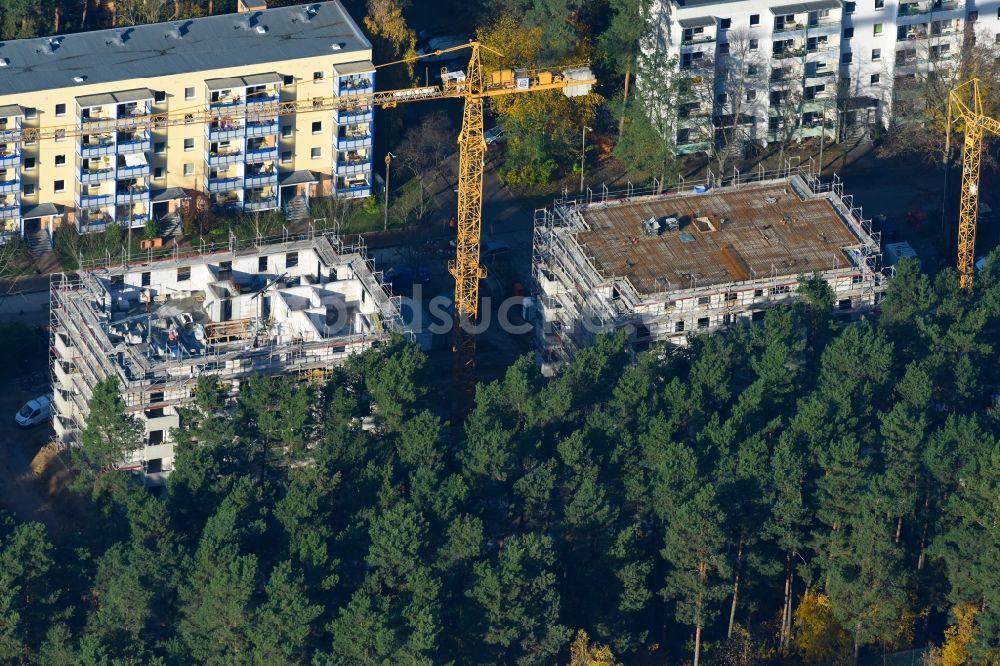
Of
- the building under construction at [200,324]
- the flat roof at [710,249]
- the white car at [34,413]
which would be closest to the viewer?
the building under construction at [200,324]

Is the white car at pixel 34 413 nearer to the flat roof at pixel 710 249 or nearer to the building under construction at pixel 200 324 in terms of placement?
the building under construction at pixel 200 324

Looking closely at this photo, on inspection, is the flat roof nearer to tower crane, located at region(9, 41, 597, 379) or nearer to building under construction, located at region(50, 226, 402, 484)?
tower crane, located at region(9, 41, 597, 379)

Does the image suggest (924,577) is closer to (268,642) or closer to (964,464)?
(964,464)

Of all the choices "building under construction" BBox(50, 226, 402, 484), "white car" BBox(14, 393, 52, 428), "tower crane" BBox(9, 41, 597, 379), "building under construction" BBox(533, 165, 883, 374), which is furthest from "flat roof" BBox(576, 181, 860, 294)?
"white car" BBox(14, 393, 52, 428)

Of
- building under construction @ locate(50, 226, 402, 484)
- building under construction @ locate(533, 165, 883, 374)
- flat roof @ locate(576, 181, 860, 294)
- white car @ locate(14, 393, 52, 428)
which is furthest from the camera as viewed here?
flat roof @ locate(576, 181, 860, 294)

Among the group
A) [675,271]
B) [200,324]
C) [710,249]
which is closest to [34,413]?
[200,324]

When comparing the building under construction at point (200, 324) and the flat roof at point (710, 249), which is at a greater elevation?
the flat roof at point (710, 249)

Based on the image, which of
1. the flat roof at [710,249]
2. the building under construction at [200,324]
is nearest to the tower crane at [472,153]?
the building under construction at [200,324]
